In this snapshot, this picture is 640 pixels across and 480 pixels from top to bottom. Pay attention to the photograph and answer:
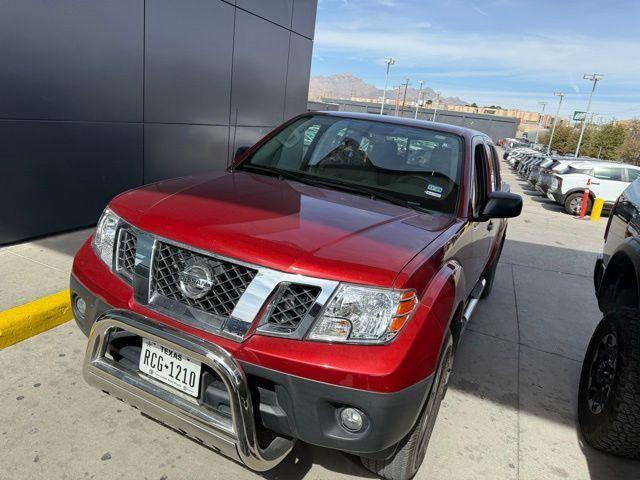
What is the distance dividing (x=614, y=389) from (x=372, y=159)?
1.94 meters

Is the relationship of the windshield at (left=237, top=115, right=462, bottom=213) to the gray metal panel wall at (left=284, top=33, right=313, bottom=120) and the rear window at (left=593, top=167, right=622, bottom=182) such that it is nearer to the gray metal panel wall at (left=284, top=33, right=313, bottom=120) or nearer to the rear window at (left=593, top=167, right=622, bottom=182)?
the gray metal panel wall at (left=284, top=33, right=313, bottom=120)

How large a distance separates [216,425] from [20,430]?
1.29m

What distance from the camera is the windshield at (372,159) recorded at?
309 centimetres

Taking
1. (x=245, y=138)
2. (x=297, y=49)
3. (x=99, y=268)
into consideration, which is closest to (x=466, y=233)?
(x=99, y=268)

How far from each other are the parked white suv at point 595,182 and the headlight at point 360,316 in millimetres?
14093

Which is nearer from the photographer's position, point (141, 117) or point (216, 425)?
point (216, 425)

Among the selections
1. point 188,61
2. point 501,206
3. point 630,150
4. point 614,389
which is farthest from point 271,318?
point 630,150

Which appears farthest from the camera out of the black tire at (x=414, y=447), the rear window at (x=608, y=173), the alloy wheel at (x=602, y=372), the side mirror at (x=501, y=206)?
the rear window at (x=608, y=173)

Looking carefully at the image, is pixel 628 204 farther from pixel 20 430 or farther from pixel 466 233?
pixel 20 430

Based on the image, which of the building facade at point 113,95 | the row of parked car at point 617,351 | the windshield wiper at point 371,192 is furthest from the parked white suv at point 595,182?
the windshield wiper at point 371,192

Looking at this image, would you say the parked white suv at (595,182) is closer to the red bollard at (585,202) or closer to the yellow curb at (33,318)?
the red bollard at (585,202)

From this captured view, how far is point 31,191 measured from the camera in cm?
502

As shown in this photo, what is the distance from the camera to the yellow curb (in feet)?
10.7

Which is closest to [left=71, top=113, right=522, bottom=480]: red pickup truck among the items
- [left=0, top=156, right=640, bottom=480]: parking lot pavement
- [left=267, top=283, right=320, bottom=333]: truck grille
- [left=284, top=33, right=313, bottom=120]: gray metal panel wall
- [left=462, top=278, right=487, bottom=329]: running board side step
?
[left=267, top=283, right=320, bottom=333]: truck grille
